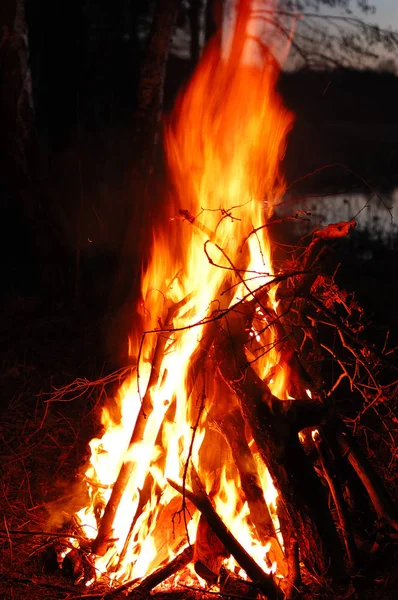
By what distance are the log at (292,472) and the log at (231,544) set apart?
0.21 m

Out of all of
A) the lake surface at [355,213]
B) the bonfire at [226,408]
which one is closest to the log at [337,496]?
the bonfire at [226,408]

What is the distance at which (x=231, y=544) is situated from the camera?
2.71 metres

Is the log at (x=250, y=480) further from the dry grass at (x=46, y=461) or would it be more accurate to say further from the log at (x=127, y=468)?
the log at (x=127, y=468)

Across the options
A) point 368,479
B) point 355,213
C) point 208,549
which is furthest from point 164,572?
point 355,213

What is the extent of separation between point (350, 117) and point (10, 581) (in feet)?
69.3

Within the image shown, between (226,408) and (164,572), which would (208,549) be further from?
(226,408)

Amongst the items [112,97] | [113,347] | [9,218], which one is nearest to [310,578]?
[113,347]

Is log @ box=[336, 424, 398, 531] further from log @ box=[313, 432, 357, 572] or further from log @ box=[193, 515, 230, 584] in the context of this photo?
log @ box=[193, 515, 230, 584]

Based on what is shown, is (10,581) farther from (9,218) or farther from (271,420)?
(9,218)

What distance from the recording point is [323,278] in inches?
119

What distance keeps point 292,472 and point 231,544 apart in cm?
37

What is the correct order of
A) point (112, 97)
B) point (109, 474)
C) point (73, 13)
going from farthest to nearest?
point (112, 97)
point (73, 13)
point (109, 474)

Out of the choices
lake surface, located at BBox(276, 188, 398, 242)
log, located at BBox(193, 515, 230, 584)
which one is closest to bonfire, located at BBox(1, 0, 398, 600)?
log, located at BBox(193, 515, 230, 584)

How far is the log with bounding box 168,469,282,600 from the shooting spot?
263 centimetres
